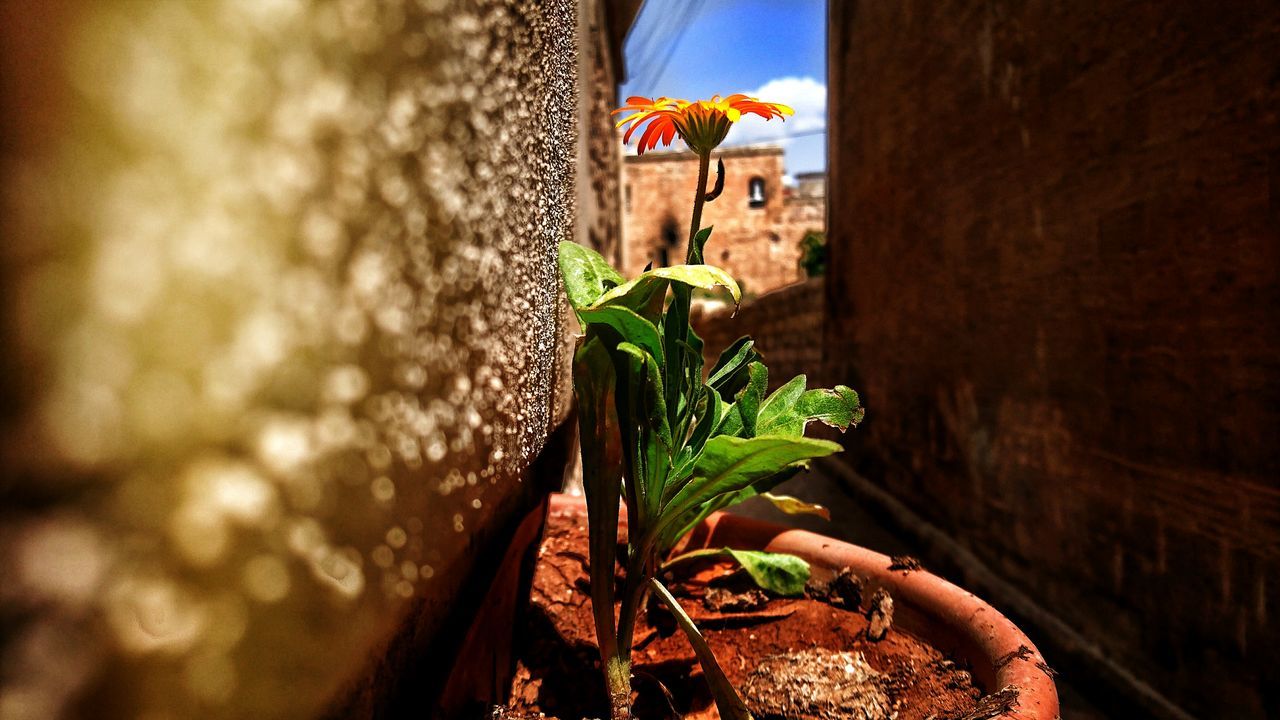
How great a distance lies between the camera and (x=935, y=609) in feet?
2.79


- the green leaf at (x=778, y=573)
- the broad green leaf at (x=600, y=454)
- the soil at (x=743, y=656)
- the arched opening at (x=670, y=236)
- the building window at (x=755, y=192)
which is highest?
the building window at (x=755, y=192)

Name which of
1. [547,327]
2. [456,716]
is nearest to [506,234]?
[547,327]

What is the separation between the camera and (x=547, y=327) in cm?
107

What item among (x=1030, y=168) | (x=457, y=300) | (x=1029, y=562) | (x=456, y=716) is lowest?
(x=1029, y=562)

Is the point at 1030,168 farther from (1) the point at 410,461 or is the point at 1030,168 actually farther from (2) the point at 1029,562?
(1) the point at 410,461

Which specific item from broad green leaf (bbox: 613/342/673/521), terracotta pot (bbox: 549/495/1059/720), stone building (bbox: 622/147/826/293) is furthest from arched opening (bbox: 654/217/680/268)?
broad green leaf (bbox: 613/342/673/521)

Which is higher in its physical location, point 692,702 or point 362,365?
point 362,365

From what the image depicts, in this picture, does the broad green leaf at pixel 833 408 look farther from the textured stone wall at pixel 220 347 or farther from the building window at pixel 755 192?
the building window at pixel 755 192

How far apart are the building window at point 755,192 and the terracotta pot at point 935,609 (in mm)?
17012

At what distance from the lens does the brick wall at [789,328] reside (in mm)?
5906

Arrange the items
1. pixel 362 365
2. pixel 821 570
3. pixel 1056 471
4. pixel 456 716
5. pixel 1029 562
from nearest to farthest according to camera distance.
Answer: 1. pixel 362 365
2. pixel 456 716
3. pixel 821 570
4. pixel 1056 471
5. pixel 1029 562

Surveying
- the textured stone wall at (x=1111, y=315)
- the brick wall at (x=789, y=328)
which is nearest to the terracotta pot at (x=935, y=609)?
the textured stone wall at (x=1111, y=315)

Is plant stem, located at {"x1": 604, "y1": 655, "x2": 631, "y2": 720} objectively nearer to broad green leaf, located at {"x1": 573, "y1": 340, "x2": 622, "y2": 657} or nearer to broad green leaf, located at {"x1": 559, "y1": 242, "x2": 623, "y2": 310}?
broad green leaf, located at {"x1": 573, "y1": 340, "x2": 622, "y2": 657}

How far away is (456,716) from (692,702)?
0.98 feet
